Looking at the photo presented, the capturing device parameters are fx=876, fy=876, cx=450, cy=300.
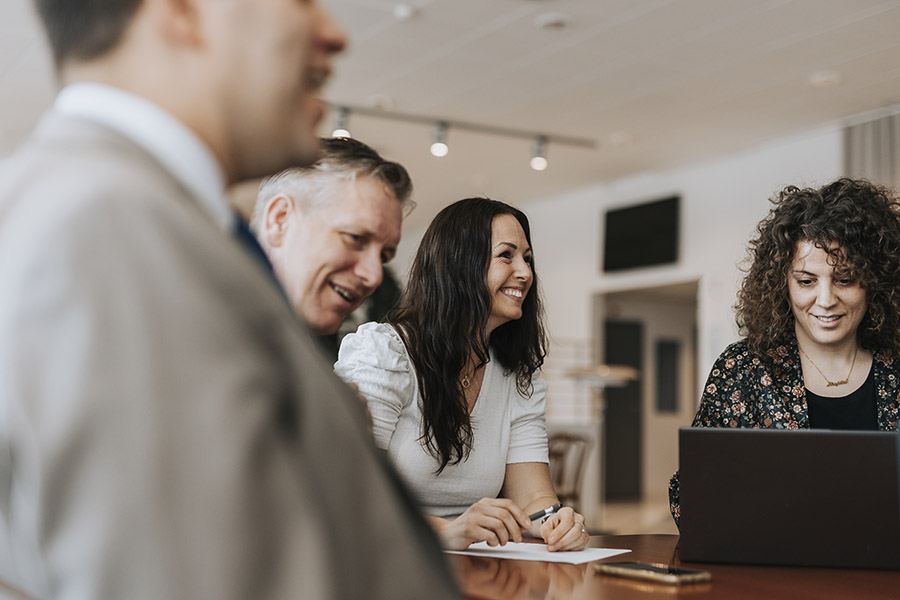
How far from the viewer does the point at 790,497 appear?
145cm

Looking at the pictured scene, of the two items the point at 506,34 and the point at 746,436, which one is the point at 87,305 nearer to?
the point at 746,436

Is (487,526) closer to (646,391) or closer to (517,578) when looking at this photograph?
(517,578)

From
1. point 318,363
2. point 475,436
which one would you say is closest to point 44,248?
point 318,363

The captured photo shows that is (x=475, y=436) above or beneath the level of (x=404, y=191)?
beneath

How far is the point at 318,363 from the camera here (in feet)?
1.68

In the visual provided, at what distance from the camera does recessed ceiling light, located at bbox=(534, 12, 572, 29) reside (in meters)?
4.59

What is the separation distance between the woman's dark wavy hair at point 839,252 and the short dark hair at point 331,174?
1185mm

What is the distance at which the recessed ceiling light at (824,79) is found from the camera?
17.7 ft

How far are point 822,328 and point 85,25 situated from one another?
1833mm

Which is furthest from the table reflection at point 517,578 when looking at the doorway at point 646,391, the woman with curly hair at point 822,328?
the doorway at point 646,391

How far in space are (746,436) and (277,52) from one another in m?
1.14

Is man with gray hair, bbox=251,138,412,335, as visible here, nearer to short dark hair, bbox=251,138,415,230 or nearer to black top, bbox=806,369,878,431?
short dark hair, bbox=251,138,415,230

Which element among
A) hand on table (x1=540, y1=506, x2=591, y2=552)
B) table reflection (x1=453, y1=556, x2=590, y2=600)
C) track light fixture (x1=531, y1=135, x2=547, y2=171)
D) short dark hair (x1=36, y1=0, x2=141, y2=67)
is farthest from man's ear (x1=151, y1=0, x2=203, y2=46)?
track light fixture (x1=531, y1=135, x2=547, y2=171)

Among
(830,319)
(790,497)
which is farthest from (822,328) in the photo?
(790,497)
